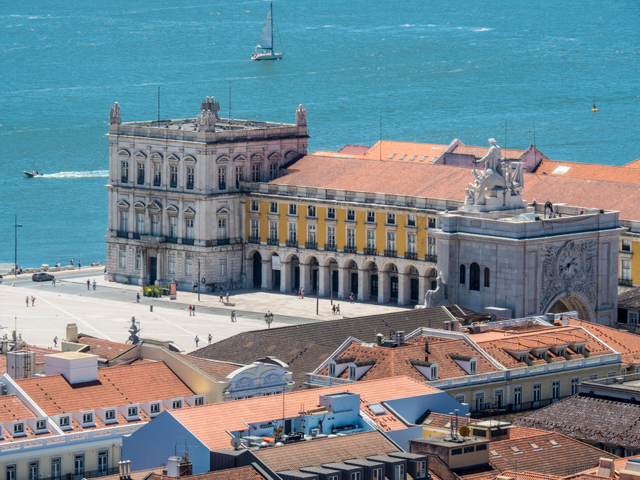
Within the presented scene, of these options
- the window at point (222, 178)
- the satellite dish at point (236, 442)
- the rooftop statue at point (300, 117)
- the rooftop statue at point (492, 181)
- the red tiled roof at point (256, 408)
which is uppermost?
the rooftop statue at point (300, 117)

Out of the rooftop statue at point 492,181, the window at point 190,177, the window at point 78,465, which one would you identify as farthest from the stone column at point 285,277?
the window at point 78,465

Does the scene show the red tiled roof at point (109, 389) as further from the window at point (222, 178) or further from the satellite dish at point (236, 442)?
the window at point (222, 178)

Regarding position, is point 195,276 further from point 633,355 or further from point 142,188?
point 633,355

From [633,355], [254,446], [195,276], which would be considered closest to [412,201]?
[195,276]

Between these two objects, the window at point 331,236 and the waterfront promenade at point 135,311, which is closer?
the waterfront promenade at point 135,311

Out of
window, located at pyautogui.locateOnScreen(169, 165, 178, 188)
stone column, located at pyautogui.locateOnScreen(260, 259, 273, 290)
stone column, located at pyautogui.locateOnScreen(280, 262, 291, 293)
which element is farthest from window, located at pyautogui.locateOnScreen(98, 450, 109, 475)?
window, located at pyautogui.locateOnScreen(169, 165, 178, 188)

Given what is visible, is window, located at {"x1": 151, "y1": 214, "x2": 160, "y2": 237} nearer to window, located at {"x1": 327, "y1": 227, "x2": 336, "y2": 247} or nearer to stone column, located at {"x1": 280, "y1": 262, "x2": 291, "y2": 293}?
stone column, located at {"x1": 280, "y1": 262, "x2": 291, "y2": 293}
